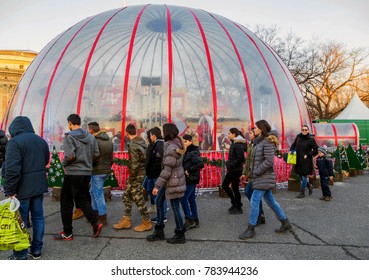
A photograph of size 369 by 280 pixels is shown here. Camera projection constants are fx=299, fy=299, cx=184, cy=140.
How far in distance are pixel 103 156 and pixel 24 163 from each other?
1407 millimetres

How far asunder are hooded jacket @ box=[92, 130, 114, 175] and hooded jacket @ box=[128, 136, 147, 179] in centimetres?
49

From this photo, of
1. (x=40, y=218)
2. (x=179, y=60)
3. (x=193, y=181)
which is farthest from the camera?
(x=179, y=60)

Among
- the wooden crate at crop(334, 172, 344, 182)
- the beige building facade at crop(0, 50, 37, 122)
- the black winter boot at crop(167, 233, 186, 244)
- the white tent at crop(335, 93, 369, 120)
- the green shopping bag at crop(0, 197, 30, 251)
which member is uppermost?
the beige building facade at crop(0, 50, 37, 122)

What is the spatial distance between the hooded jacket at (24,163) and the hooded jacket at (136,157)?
1.21 metres

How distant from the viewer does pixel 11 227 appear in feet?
10.2

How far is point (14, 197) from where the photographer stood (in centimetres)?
320

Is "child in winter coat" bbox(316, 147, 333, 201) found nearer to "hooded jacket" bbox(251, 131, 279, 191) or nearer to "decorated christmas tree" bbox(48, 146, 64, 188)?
"hooded jacket" bbox(251, 131, 279, 191)

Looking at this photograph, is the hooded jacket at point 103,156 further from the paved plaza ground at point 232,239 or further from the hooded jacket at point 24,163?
the hooded jacket at point 24,163

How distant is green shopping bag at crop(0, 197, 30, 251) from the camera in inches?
121

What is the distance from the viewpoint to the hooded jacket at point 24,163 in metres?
3.21

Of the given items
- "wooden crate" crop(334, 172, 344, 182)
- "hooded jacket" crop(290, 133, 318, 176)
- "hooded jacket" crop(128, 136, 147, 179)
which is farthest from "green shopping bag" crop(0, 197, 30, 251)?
"wooden crate" crop(334, 172, 344, 182)

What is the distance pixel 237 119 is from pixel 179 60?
2.20m

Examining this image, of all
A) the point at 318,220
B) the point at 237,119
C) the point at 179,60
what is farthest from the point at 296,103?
the point at 318,220

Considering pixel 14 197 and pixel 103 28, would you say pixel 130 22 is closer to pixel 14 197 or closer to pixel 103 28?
pixel 103 28
